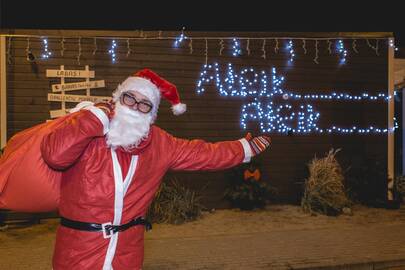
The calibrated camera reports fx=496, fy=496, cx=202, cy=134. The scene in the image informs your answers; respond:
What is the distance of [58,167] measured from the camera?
281 cm

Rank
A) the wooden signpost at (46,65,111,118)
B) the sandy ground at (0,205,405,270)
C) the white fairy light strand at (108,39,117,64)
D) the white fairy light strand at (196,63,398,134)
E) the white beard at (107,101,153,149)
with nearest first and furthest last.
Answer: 1. the white beard at (107,101,153,149)
2. the sandy ground at (0,205,405,270)
3. the wooden signpost at (46,65,111,118)
4. the white fairy light strand at (108,39,117,64)
5. the white fairy light strand at (196,63,398,134)

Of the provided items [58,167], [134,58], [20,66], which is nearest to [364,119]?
[134,58]

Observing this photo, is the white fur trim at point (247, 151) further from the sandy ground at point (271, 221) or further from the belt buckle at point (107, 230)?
the sandy ground at point (271, 221)

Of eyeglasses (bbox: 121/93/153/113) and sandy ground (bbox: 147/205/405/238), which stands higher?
eyeglasses (bbox: 121/93/153/113)

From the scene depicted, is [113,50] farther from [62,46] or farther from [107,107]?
[107,107]

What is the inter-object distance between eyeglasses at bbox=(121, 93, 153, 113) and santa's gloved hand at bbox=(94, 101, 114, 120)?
0.29ft

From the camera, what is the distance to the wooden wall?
862cm

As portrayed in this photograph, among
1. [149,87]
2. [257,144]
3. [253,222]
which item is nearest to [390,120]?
[253,222]

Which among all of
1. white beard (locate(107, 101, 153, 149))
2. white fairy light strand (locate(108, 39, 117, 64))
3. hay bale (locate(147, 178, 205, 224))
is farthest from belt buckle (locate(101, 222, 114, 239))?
white fairy light strand (locate(108, 39, 117, 64))

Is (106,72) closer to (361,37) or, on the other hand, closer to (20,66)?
(20,66)

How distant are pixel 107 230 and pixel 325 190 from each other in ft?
22.0

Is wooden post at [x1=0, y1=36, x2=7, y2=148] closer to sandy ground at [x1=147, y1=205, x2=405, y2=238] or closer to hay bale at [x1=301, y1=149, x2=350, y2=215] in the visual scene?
sandy ground at [x1=147, y1=205, x2=405, y2=238]

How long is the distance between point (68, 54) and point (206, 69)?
8.27 feet

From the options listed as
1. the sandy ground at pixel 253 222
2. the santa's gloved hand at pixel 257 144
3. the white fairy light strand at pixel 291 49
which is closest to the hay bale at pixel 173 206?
the sandy ground at pixel 253 222
